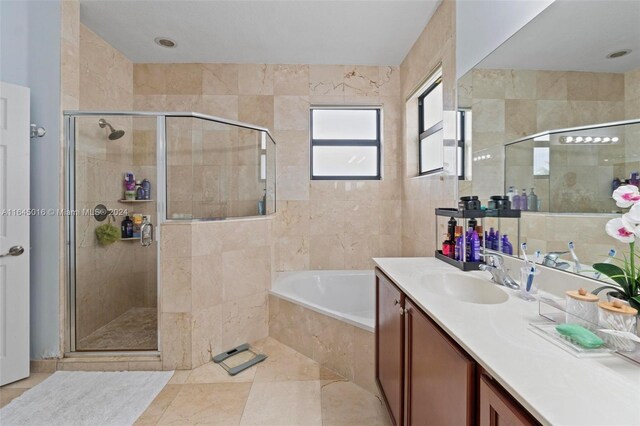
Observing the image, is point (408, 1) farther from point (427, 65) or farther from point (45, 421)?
point (45, 421)

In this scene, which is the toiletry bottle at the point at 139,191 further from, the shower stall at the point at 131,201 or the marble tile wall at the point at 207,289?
the marble tile wall at the point at 207,289

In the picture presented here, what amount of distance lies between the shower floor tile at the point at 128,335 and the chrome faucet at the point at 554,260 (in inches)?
96.5

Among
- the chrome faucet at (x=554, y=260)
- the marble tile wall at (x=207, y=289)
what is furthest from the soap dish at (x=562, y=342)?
the marble tile wall at (x=207, y=289)

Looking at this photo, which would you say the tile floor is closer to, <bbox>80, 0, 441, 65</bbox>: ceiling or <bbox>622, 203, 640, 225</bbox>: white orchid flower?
<bbox>622, 203, 640, 225</bbox>: white orchid flower

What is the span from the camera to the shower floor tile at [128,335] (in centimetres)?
218

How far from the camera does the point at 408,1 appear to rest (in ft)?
7.08

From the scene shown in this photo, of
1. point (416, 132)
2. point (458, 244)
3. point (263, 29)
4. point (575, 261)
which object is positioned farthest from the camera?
point (416, 132)

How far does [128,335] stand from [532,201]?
2863mm

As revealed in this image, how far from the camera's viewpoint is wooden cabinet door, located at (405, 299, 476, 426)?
750mm

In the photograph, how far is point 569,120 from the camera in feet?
3.50

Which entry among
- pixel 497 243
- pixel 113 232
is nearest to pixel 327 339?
pixel 497 243

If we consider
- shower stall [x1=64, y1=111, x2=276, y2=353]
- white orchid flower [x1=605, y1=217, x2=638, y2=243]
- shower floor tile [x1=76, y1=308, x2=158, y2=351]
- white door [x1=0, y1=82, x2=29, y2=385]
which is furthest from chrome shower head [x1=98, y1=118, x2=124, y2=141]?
white orchid flower [x1=605, y1=217, x2=638, y2=243]

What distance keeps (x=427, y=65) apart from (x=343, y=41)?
82 cm

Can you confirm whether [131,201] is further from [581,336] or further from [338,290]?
[581,336]
